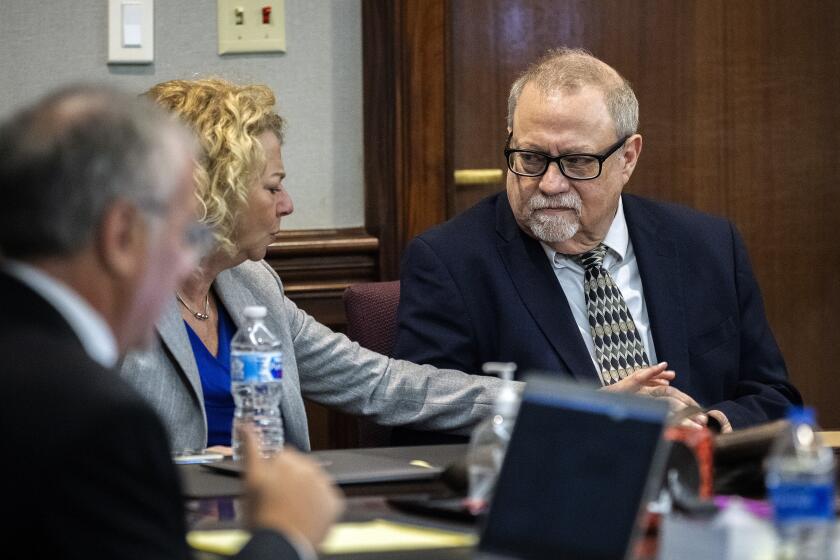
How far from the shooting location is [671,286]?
307 centimetres

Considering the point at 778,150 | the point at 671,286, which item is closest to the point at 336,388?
the point at 671,286

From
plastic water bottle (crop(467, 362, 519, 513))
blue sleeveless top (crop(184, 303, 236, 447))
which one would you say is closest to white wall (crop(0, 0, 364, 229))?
blue sleeveless top (crop(184, 303, 236, 447))

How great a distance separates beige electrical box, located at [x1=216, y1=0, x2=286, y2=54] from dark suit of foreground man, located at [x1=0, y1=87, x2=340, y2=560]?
236 centimetres

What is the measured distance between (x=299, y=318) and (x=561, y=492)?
148 cm

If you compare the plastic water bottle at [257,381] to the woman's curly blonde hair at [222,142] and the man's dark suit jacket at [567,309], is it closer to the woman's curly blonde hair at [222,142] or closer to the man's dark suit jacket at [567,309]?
the woman's curly blonde hair at [222,142]

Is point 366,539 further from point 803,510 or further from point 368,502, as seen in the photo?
point 803,510

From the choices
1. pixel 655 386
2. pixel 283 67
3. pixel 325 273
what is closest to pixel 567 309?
pixel 655 386

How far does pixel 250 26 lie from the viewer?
374 cm

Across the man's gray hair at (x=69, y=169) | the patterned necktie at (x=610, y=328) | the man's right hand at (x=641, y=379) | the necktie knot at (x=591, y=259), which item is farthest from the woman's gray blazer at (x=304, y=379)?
the man's gray hair at (x=69, y=169)

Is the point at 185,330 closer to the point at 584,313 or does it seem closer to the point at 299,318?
the point at 299,318

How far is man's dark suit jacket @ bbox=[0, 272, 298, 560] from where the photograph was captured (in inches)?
45.6

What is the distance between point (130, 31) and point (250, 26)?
323 mm

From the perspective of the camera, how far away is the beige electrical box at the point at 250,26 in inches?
147

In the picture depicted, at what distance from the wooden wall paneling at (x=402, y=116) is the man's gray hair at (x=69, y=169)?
2.51m
